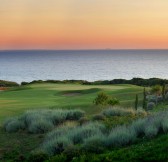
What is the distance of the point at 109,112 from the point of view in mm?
20078

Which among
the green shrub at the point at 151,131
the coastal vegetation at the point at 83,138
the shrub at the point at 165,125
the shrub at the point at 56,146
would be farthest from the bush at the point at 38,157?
the shrub at the point at 165,125

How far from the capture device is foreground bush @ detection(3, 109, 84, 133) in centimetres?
1723

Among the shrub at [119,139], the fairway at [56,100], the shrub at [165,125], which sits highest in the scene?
the shrub at [165,125]

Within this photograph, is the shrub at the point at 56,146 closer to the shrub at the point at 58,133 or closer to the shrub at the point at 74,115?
the shrub at the point at 58,133

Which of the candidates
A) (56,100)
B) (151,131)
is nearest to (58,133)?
(151,131)

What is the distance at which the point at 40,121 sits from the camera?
693 inches

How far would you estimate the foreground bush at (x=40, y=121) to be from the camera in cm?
1723

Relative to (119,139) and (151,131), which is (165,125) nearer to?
(151,131)

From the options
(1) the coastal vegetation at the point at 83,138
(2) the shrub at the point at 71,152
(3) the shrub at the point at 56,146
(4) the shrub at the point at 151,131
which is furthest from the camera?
(4) the shrub at the point at 151,131

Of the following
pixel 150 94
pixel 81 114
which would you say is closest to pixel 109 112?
pixel 81 114

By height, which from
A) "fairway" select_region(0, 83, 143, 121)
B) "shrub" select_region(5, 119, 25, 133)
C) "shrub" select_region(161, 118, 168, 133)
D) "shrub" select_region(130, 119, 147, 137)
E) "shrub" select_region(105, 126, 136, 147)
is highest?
"shrub" select_region(161, 118, 168, 133)

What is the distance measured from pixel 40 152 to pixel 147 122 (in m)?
4.36

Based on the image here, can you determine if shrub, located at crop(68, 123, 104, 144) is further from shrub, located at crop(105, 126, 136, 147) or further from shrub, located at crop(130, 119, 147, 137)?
shrub, located at crop(130, 119, 147, 137)

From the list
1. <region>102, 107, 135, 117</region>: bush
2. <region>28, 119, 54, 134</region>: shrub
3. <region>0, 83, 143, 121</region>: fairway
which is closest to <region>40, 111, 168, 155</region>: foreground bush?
<region>28, 119, 54, 134</region>: shrub
